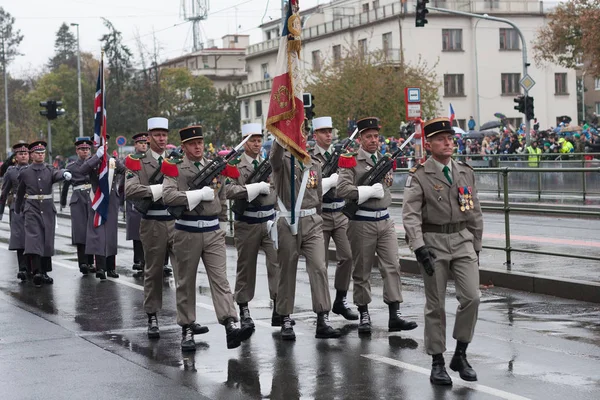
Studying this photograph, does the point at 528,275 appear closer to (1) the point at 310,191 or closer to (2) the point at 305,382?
(1) the point at 310,191

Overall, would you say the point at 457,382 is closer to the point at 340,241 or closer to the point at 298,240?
the point at 298,240

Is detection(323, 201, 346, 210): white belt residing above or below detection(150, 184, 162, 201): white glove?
below

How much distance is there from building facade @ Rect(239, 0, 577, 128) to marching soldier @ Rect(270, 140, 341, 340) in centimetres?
5545

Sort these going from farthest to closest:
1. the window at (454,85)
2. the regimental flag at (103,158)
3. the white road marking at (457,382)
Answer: the window at (454,85)
the regimental flag at (103,158)
the white road marking at (457,382)

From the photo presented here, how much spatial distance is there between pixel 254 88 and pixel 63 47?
56.2m

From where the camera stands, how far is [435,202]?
26.0ft

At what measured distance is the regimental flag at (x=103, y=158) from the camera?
13.9 meters

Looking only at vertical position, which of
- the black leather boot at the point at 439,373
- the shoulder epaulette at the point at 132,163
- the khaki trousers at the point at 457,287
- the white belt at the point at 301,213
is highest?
the shoulder epaulette at the point at 132,163

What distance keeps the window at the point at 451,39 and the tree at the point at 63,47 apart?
7142 cm

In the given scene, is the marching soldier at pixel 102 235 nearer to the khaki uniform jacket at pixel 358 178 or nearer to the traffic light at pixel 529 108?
the khaki uniform jacket at pixel 358 178

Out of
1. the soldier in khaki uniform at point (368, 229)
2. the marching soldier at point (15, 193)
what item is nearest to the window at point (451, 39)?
the marching soldier at point (15, 193)

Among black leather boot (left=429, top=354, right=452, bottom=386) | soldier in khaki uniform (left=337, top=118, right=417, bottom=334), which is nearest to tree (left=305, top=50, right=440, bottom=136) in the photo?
soldier in khaki uniform (left=337, top=118, right=417, bottom=334)

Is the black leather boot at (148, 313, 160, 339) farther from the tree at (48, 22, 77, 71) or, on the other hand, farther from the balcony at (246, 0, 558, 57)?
the tree at (48, 22, 77, 71)

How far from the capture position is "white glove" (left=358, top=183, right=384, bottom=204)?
32.7ft
